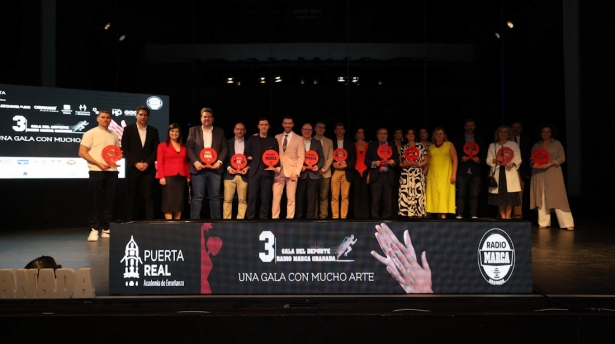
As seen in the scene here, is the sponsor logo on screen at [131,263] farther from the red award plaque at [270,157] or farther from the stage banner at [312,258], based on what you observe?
the red award plaque at [270,157]

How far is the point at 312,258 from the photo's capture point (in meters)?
2.90

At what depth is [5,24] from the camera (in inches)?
285

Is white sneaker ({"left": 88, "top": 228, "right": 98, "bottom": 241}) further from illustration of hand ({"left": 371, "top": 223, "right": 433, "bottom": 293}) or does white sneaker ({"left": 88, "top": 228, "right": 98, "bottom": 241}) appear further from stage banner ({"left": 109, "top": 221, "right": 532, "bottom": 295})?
illustration of hand ({"left": 371, "top": 223, "right": 433, "bottom": 293})

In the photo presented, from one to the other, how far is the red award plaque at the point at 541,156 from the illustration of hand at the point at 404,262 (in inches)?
184

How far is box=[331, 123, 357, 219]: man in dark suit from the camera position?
6.70 meters

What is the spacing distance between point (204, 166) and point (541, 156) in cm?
443

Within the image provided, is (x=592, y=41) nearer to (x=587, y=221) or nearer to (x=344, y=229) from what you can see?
(x=587, y=221)

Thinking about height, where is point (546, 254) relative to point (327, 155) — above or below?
below

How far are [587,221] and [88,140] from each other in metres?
7.21

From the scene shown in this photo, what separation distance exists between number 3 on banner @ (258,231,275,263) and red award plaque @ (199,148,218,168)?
293 cm

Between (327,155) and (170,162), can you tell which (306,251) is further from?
(327,155)

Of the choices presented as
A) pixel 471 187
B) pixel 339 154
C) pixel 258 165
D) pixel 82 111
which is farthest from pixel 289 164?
pixel 82 111
